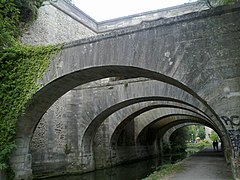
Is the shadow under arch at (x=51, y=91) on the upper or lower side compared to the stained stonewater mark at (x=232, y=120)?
upper

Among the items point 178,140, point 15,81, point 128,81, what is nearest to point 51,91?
point 15,81

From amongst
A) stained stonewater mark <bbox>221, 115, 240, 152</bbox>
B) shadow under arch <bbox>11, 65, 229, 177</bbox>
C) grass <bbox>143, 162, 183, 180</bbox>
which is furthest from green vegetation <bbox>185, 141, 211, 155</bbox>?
stained stonewater mark <bbox>221, 115, 240, 152</bbox>

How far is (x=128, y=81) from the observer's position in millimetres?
13344

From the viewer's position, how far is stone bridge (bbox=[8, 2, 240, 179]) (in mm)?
5871

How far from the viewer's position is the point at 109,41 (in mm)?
7266

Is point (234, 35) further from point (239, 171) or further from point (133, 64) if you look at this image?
point (239, 171)

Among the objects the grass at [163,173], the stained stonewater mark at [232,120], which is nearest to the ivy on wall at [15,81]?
the grass at [163,173]

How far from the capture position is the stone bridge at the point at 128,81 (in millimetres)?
5871

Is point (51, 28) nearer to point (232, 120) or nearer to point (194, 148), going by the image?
point (232, 120)

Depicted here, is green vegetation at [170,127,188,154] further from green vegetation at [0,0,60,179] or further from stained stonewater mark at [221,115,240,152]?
stained stonewater mark at [221,115,240,152]

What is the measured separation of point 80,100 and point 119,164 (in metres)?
Result: 4.79

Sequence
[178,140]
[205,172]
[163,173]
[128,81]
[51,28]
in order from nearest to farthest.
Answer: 1. [163,173]
2. [205,172]
3. [128,81]
4. [51,28]
5. [178,140]

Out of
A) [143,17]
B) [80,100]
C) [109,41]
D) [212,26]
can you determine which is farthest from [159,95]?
[143,17]

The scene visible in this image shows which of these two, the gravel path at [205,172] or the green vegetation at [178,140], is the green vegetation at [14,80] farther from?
the green vegetation at [178,140]
